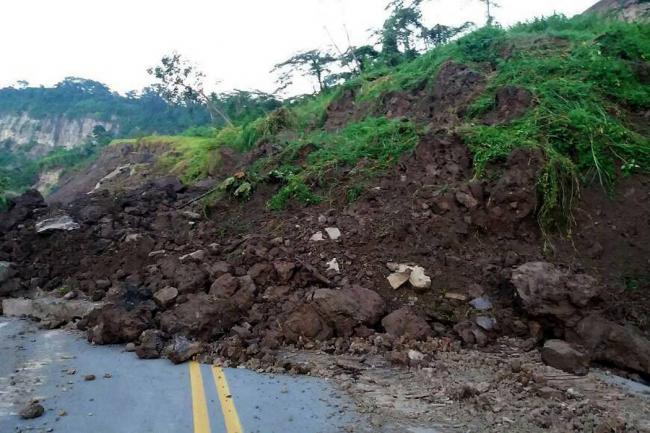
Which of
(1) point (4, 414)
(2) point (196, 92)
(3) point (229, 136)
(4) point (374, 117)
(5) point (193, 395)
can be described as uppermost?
(2) point (196, 92)

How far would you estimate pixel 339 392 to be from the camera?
453 centimetres

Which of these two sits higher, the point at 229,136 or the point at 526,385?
the point at 229,136

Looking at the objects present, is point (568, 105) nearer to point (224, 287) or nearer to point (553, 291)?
point (553, 291)

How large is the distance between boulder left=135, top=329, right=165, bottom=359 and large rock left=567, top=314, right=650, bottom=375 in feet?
15.3

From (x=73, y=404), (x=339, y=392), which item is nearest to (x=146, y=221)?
(x=73, y=404)

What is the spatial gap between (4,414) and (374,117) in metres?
10.1

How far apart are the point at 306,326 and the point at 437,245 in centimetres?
236

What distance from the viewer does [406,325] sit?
5.70m

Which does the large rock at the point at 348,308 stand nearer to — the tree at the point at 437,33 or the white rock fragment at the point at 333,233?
the white rock fragment at the point at 333,233

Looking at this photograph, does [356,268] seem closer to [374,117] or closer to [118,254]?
[118,254]

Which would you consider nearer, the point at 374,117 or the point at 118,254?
the point at 118,254

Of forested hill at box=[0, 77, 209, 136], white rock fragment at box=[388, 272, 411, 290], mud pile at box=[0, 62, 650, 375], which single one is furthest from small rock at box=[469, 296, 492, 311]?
forested hill at box=[0, 77, 209, 136]

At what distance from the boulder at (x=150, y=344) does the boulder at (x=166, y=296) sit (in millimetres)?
667

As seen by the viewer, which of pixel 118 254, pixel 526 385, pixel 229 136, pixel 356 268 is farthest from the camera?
pixel 229 136
